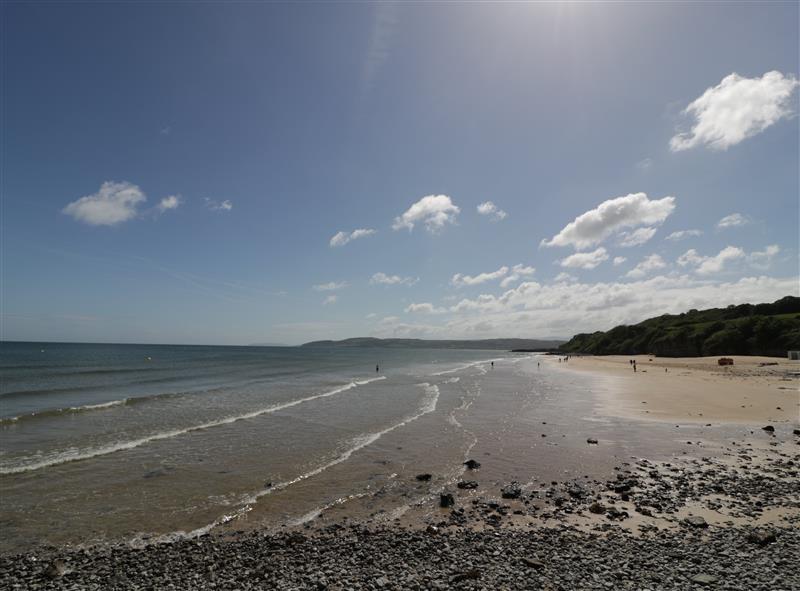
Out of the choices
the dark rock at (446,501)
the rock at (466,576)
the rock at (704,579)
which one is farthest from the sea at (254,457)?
the rock at (704,579)

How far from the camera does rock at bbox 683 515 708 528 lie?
9812mm

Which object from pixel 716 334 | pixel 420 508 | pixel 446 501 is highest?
pixel 716 334

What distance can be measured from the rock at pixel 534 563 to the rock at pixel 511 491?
155 inches

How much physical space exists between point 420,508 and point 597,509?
4552 mm

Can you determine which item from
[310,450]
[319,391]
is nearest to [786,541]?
[310,450]

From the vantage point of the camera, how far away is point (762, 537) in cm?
881

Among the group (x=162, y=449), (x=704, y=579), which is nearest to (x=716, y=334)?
(x=704, y=579)

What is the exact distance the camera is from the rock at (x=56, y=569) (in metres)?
8.35

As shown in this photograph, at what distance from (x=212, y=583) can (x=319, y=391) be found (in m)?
33.0

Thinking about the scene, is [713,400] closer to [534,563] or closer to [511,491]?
[511,491]

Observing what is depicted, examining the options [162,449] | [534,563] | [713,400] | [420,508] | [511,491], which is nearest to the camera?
[534,563]

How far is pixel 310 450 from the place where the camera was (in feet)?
60.0

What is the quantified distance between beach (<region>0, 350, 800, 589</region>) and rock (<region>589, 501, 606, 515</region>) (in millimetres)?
94

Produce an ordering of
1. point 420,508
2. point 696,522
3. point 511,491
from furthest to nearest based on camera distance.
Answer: point 511,491 < point 420,508 < point 696,522
